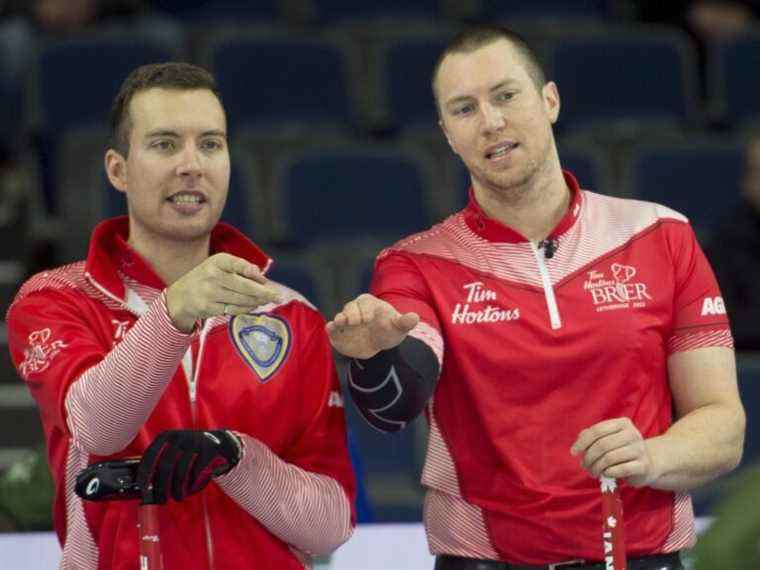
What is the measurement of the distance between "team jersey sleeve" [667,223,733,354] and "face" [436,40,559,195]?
336 millimetres

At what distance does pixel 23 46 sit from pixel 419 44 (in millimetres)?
1726

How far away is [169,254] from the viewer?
10.5 feet

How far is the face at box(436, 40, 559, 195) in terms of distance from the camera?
3.18 meters

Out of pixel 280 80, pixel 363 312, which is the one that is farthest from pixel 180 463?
pixel 280 80

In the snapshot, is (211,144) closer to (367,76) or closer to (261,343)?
(261,343)

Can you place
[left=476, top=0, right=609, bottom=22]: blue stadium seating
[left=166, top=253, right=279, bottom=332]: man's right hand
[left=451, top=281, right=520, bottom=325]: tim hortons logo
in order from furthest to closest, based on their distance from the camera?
[left=476, top=0, right=609, bottom=22]: blue stadium seating, [left=451, top=281, right=520, bottom=325]: tim hortons logo, [left=166, top=253, right=279, bottom=332]: man's right hand

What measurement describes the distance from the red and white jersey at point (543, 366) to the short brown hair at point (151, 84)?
53 centimetres

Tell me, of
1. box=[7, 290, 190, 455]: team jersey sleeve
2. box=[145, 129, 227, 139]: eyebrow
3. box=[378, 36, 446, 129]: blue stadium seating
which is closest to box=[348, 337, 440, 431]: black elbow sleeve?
box=[7, 290, 190, 455]: team jersey sleeve

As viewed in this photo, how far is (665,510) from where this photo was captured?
307cm

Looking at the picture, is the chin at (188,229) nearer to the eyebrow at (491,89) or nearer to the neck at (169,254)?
the neck at (169,254)

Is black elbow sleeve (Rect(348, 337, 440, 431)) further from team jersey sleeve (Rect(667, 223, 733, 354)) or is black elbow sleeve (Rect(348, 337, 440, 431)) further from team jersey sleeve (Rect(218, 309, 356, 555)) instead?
team jersey sleeve (Rect(667, 223, 733, 354))

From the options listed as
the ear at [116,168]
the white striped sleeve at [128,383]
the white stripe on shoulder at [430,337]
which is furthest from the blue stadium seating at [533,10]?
the white striped sleeve at [128,383]

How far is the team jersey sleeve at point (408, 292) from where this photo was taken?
9.95 ft

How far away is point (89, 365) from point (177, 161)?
0.45m
